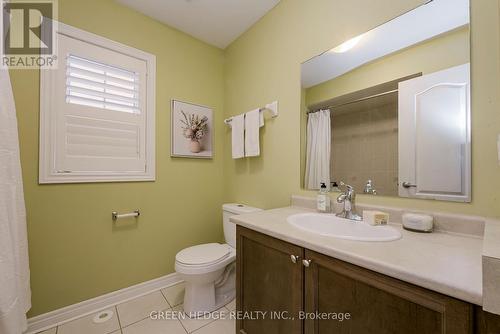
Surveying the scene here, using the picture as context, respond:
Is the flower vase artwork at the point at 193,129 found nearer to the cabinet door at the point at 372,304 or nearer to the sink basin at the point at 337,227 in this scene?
the sink basin at the point at 337,227

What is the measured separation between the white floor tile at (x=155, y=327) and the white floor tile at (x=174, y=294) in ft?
0.65

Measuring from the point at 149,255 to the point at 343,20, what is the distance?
229 centimetres

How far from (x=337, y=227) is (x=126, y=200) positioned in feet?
5.25

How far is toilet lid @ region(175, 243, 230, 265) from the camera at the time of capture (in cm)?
147

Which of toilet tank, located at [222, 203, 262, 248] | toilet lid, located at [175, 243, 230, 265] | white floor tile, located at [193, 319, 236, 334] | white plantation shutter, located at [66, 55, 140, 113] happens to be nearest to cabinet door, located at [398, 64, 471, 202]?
toilet tank, located at [222, 203, 262, 248]

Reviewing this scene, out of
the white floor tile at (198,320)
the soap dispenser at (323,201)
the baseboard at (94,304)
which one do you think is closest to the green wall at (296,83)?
the soap dispenser at (323,201)

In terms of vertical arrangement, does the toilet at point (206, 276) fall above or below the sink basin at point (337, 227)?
below

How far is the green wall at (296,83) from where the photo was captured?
2.72ft

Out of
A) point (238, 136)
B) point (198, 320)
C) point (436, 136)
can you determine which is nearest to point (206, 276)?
point (198, 320)

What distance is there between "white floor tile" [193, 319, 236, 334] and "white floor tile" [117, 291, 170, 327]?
1.34 feet

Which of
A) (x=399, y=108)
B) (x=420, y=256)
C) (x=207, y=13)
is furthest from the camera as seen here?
(x=207, y=13)

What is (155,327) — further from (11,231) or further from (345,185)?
(345,185)

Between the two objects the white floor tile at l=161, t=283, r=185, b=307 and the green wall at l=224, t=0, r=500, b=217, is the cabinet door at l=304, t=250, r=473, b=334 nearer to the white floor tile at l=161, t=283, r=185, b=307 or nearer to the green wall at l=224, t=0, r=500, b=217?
the green wall at l=224, t=0, r=500, b=217

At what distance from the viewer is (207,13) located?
1.75 meters
